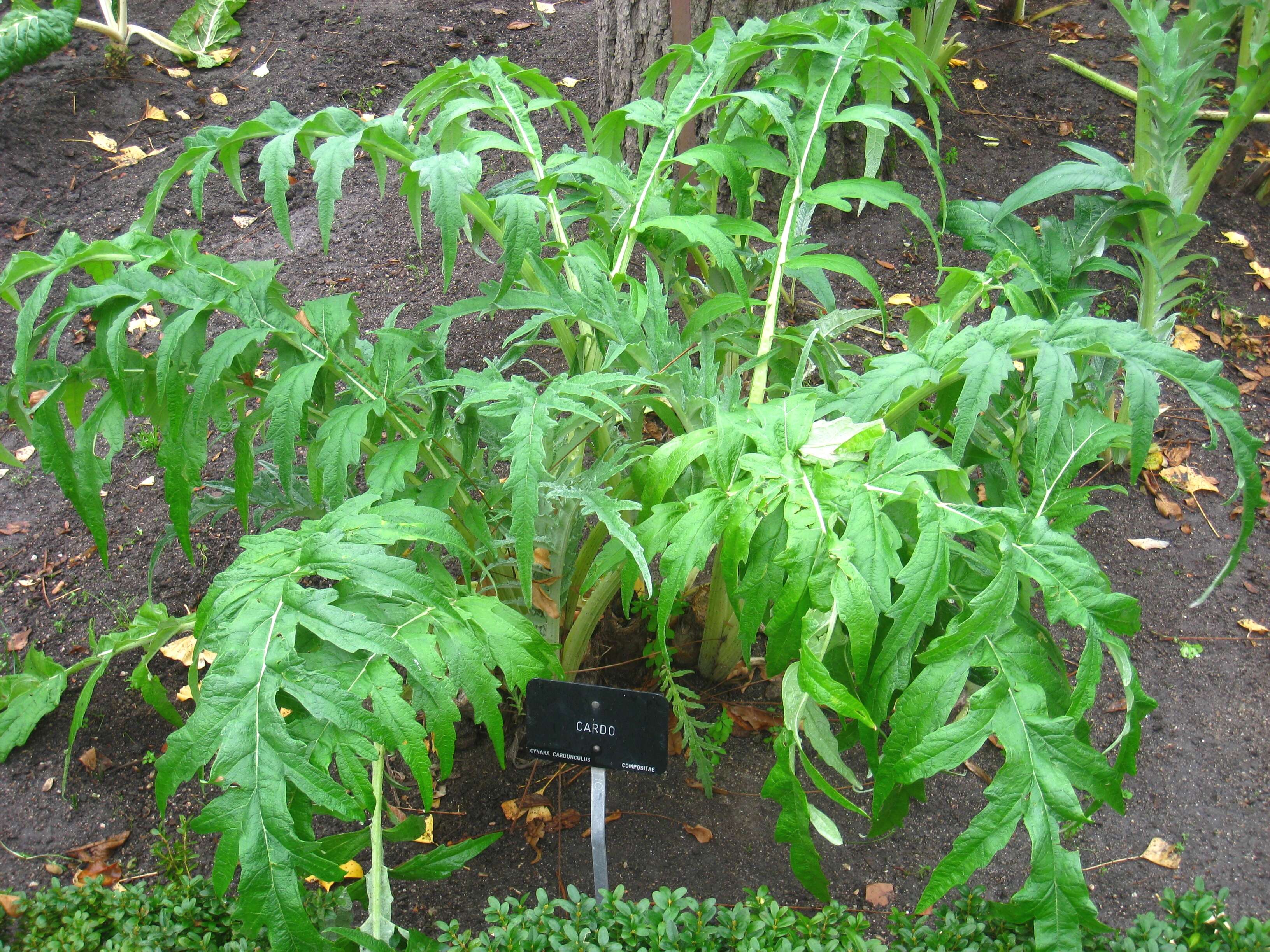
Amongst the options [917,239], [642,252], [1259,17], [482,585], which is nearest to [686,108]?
[482,585]

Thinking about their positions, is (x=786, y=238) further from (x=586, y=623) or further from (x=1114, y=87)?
(x=1114, y=87)

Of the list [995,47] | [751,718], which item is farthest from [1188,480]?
[995,47]

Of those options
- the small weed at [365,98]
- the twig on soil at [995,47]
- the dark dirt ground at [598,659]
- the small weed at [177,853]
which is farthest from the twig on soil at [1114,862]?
the small weed at [365,98]

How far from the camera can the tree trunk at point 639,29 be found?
3.07m

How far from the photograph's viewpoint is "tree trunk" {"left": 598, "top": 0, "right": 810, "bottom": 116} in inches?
121

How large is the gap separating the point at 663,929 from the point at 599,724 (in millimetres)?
353

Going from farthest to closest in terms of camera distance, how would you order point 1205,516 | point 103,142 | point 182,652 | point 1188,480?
point 103,142, point 1188,480, point 1205,516, point 182,652

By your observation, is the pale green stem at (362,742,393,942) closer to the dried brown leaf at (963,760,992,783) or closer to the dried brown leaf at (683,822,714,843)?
the dried brown leaf at (683,822,714,843)

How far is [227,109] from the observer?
4.40 m

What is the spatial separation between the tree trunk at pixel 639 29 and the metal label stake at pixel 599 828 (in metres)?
2.29

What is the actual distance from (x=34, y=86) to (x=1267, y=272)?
5.37 meters

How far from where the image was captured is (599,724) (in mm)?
1694

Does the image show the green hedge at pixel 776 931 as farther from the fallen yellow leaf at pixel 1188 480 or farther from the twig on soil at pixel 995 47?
the twig on soil at pixel 995 47

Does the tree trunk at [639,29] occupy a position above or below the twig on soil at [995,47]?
above
